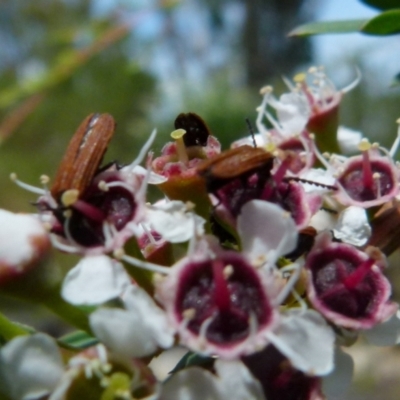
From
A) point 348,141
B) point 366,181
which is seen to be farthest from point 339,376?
point 348,141

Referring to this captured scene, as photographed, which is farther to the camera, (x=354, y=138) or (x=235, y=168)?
(x=354, y=138)

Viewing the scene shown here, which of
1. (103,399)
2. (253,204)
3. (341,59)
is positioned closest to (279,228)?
(253,204)

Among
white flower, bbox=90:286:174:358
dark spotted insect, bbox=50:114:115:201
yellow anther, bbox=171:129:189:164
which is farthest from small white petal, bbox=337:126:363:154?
white flower, bbox=90:286:174:358

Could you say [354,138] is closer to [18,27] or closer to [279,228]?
[279,228]

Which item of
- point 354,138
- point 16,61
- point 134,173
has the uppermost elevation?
point 134,173

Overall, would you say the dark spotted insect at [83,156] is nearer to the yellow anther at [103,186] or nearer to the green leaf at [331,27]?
the yellow anther at [103,186]

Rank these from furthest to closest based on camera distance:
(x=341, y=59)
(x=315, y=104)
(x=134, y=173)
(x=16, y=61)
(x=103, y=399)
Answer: (x=16, y=61)
(x=341, y=59)
(x=315, y=104)
(x=134, y=173)
(x=103, y=399)
